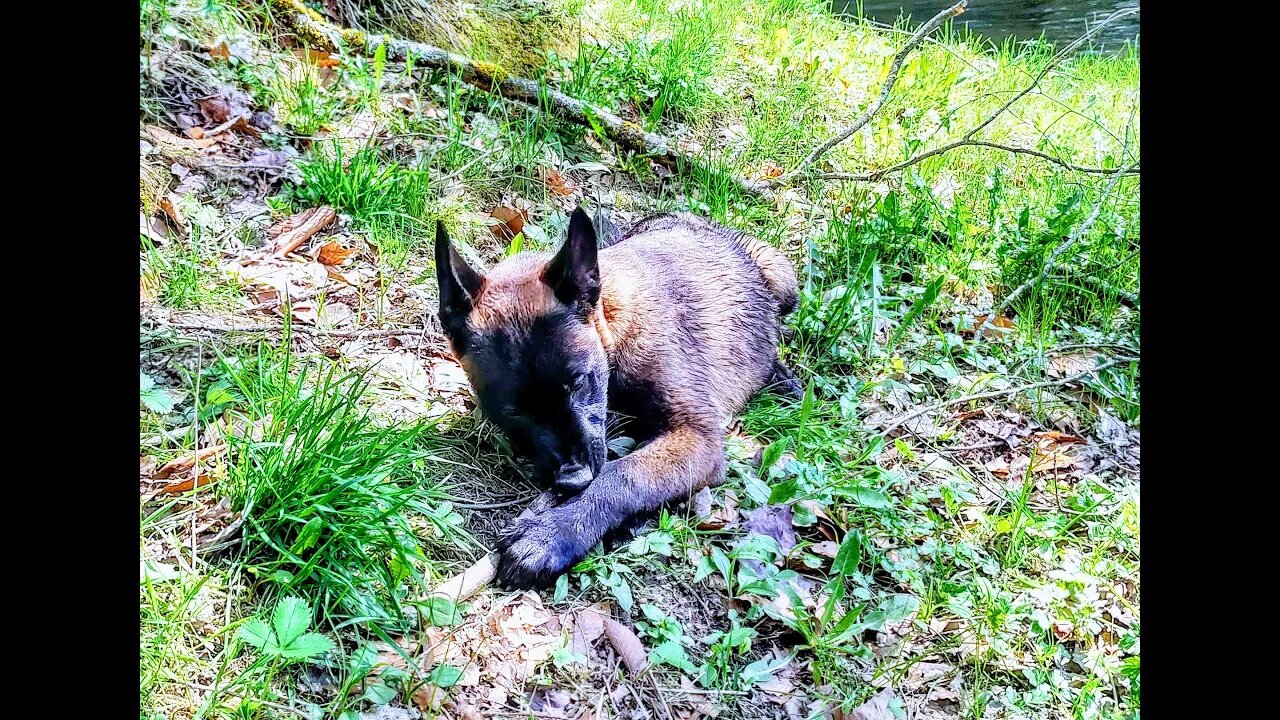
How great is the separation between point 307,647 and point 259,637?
12 cm

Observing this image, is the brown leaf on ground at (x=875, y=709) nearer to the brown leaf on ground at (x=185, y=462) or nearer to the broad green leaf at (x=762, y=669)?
the broad green leaf at (x=762, y=669)

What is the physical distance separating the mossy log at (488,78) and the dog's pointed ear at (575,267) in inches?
84.5

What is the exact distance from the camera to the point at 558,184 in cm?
457

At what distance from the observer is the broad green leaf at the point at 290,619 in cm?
204

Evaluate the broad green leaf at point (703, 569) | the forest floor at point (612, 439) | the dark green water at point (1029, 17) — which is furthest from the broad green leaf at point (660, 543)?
the dark green water at point (1029, 17)

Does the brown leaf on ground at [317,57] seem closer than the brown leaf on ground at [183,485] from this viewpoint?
No

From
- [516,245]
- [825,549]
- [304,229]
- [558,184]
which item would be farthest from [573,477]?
[558,184]

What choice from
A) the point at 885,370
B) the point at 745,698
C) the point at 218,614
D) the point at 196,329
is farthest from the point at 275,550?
the point at 885,370

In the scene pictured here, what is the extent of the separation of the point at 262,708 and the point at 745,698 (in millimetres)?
1252

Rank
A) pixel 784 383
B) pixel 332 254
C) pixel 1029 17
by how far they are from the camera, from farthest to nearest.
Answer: pixel 1029 17, pixel 784 383, pixel 332 254

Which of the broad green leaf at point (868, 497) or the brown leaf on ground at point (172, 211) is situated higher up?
the brown leaf on ground at point (172, 211)

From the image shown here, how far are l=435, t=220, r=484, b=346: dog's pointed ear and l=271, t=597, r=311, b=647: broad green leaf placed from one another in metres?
1.07

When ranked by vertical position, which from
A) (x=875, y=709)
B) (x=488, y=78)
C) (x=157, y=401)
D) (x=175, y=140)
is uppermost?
(x=488, y=78)

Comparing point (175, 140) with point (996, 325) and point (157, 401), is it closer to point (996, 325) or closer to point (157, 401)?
point (157, 401)
